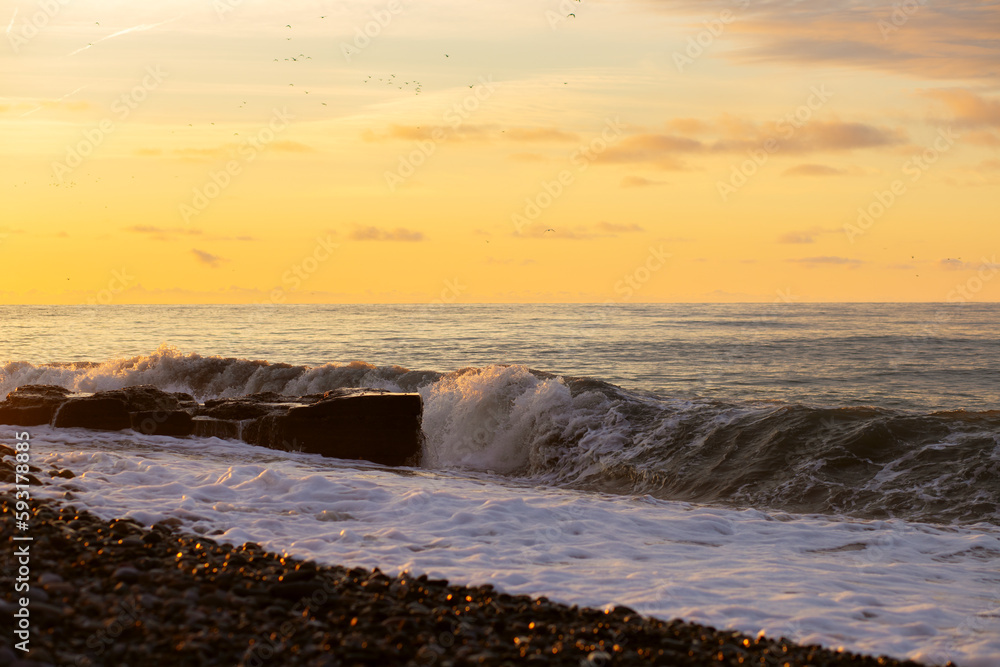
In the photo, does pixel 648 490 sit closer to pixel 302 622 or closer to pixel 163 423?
pixel 302 622

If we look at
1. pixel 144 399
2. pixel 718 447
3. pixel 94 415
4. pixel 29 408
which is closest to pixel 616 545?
pixel 718 447

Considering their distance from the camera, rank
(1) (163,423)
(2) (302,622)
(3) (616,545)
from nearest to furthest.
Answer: (2) (302,622) < (3) (616,545) < (1) (163,423)

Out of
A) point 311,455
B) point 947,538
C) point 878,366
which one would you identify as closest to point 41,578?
point 311,455

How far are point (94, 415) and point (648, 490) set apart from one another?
1080 cm

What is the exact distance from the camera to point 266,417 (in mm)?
15133

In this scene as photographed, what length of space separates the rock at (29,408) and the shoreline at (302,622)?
33.6 ft

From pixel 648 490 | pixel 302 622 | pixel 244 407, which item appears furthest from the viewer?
pixel 244 407

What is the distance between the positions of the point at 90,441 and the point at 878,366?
988 inches

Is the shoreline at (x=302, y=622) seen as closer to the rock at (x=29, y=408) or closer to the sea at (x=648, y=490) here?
the sea at (x=648, y=490)

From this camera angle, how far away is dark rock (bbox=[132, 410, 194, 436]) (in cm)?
1523

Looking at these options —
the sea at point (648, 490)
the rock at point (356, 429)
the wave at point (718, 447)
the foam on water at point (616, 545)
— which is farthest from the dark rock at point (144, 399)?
the wave at point (718, 447)

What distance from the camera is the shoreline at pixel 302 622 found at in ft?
15.5

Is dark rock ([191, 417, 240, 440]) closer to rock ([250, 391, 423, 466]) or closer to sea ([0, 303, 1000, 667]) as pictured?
sea ([0, 303, 1000, 667])

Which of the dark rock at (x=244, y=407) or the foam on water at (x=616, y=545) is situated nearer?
the foam on water at (x=616, y=545)
